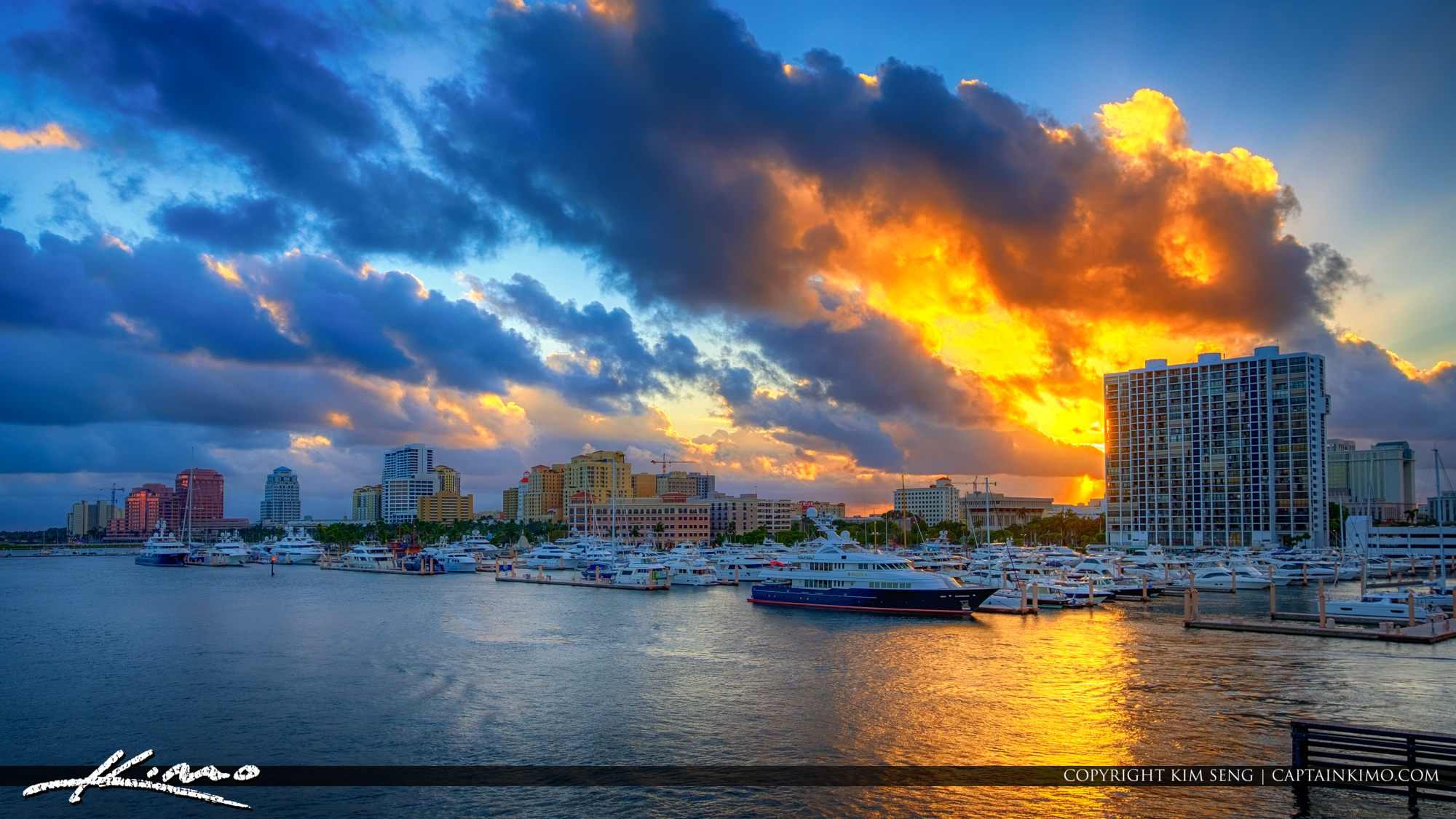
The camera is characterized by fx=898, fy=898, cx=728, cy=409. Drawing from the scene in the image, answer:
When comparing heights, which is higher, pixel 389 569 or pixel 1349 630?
pixel 1349 630

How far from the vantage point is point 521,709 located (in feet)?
140

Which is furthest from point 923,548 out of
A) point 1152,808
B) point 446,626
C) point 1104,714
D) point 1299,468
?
point 1152,808

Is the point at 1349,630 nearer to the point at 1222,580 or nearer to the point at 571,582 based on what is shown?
the point at 1222,580

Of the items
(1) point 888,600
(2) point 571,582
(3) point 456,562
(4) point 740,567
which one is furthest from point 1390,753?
(3) point 456,562

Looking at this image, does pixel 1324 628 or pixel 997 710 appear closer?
pixel 997 710

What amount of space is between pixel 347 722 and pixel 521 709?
759 cm

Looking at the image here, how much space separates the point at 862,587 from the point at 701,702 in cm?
4127

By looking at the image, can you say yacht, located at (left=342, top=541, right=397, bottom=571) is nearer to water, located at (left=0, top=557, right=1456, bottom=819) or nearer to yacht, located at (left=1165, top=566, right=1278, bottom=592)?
water, located at (left=0, top=557, right=1456, bottom=819)

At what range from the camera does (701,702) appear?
144 ft

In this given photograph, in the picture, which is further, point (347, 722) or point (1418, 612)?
point (1418, 612)

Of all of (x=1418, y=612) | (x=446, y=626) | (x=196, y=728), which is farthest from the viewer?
(x=446, y=626)

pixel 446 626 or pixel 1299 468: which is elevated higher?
pixel 1299 468

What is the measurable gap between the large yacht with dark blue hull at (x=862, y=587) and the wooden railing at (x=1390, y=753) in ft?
166

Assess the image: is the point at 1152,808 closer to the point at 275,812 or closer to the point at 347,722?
the point at 275,812
